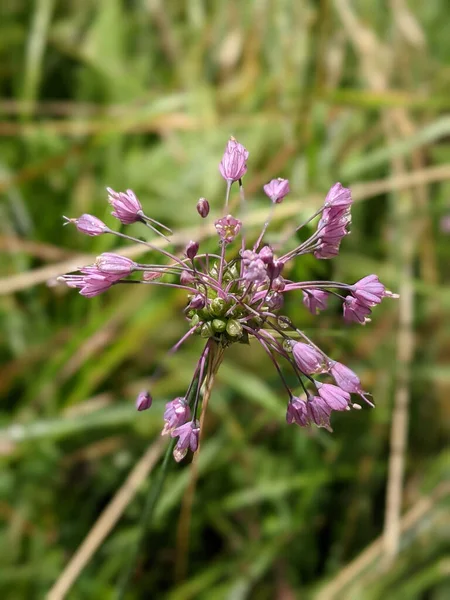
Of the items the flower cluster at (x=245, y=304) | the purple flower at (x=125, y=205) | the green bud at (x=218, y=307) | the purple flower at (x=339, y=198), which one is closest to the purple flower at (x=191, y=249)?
the flower cluster at (x=245, y=304)

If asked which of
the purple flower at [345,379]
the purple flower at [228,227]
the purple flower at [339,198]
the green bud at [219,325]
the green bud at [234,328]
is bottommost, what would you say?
the purple flower at [345,379]

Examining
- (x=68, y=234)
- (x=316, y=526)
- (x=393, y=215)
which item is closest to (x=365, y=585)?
(x=316, y=526)

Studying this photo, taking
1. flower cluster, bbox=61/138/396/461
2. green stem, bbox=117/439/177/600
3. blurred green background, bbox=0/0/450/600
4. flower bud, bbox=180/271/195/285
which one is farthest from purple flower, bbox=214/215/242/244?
blurred green background, bbox=0/0/450/600

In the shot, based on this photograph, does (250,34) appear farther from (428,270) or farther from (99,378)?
(99,378)

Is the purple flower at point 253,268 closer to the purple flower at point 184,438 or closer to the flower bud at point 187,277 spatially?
the flower bud at point 187,277

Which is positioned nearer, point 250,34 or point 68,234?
point 68,234
